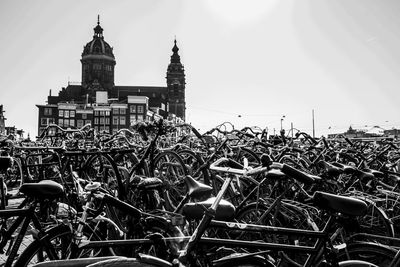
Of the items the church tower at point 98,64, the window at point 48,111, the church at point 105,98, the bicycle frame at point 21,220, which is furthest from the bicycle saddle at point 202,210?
the church tower at point 98,64

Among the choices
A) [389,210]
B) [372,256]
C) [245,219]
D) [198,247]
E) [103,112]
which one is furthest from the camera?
[103,112]

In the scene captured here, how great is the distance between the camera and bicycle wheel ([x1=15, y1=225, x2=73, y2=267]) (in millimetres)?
2074

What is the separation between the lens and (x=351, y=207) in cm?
194

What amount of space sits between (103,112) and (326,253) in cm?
7433

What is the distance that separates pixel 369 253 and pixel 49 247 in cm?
193

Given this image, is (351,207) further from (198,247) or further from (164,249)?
(164,249)

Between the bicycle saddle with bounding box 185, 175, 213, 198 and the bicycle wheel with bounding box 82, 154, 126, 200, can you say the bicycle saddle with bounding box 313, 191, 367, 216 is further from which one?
the bicycle wheel with bounding box 82, 154, 126, 200

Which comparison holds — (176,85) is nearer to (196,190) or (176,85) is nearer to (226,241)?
(196,190)

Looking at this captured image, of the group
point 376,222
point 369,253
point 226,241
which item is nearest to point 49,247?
point 226,241

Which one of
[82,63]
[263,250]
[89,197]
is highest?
[82,63]

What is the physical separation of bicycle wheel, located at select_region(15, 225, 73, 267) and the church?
56.1 meters

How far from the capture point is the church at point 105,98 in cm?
7325

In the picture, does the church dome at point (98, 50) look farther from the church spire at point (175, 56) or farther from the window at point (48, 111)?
the window at point (48, 111)

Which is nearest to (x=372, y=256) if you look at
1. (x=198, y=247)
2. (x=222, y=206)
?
(x=222, y=206)
